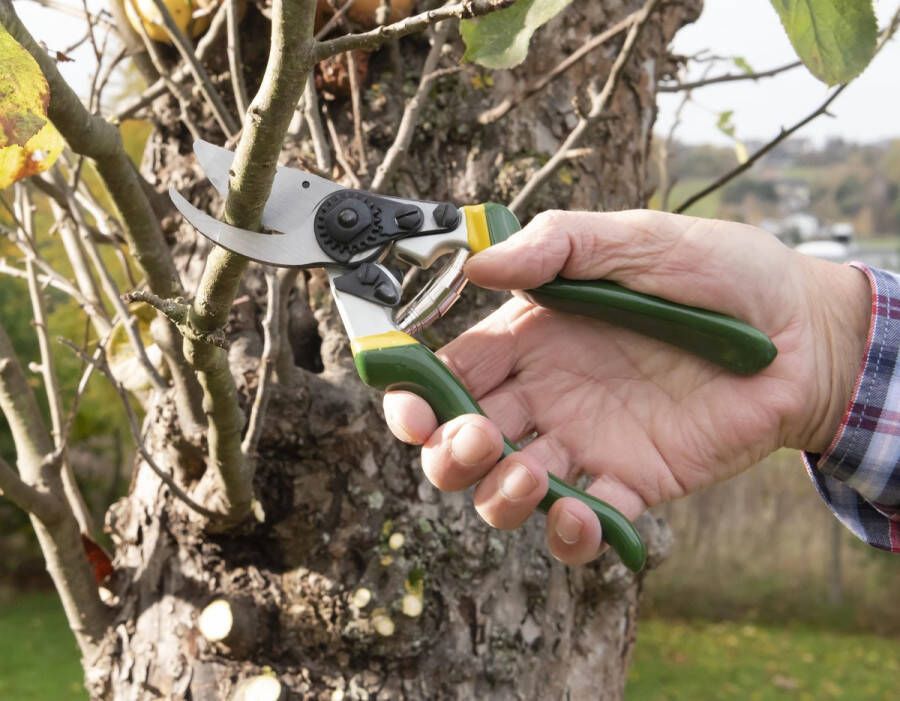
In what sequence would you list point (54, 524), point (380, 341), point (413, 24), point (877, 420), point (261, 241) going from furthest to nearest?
point (54, 524) → point (877, 420) → point (380, 341) → point (261, 241) → point (413, 24)

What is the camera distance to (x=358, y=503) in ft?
5.88

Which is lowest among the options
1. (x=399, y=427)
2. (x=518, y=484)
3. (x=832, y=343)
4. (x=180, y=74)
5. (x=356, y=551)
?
(x=356, y=551)

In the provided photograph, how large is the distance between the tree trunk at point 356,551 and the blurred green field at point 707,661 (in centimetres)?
621

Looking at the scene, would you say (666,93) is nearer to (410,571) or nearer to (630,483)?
(630,483)

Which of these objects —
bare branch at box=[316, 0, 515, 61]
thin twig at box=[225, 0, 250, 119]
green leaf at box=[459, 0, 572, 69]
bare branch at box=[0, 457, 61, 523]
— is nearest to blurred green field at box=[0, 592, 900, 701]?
bare branch at box=[0, 457, 61, 523]

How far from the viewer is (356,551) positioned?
1.78 m

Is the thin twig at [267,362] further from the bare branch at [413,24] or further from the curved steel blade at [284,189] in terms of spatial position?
the bare branch at [413,24]

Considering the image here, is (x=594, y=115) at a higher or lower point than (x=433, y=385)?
higher

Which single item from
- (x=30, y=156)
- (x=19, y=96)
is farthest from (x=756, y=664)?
(x=19, y=96)

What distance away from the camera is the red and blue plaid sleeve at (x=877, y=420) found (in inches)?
62.5

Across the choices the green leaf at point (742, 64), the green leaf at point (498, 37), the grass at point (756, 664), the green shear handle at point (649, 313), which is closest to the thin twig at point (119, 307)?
the green shear handle at point (649, 313)

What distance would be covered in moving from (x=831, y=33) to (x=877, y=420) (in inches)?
30.5

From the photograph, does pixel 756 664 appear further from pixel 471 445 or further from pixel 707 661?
pixel 471 445

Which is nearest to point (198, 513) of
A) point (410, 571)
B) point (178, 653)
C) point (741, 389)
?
point (178, 653)
